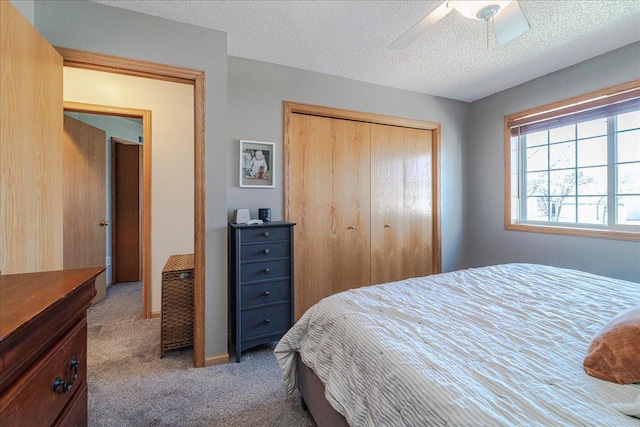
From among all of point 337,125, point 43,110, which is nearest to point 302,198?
point 337,125

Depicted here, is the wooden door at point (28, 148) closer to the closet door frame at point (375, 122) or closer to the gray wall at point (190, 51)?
the gray wall at point (190, 51)

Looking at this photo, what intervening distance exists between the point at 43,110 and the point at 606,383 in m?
2.73

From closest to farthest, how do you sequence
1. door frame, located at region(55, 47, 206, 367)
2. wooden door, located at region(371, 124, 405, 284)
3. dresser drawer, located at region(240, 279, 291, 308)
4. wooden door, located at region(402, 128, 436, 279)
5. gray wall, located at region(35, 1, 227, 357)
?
gray wall, located at region(35, 1, 227, 357), door frame, located at region(55, 47, 206, 367), dresser drawer, located at region(240, 279, 291, 308), wooden door, located at region(371, 124, 405, 284), wooden door, located at region(402, 128, 436, 279)

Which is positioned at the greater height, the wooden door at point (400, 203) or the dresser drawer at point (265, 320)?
the wooden door at point (400, 203)

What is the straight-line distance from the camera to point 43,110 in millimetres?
1593

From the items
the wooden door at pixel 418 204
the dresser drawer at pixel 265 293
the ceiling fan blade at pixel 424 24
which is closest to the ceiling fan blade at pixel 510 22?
the ceiling fan blade at pixel 424 24

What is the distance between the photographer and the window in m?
2.42

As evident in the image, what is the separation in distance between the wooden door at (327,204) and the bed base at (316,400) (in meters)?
1.23

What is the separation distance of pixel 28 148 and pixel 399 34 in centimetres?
246

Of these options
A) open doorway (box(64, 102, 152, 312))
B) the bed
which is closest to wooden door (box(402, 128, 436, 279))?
the bed

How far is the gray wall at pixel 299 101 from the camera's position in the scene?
2.50 m

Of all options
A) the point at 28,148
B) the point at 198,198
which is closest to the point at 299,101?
the point at 198,198

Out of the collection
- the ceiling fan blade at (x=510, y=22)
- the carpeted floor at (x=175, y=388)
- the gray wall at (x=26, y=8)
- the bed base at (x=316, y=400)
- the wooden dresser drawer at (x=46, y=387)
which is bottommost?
the carpeted floor at (x=175, y=388)

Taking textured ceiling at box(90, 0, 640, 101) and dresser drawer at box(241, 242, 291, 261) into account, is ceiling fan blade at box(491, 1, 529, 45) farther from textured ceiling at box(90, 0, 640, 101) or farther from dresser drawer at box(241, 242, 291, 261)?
dresser drawer at box(241, 242, 291, 261)
